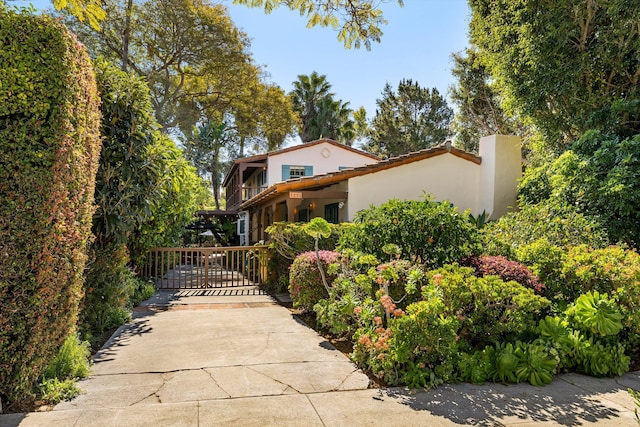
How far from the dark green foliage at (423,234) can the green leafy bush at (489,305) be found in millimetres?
1088

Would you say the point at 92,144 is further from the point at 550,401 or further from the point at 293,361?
the point at 550,401

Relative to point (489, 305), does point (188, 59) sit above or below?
above

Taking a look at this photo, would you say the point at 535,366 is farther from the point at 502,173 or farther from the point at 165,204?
the point at 502,173

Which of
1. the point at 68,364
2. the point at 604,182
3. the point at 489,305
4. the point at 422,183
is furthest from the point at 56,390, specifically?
the point at 422,183

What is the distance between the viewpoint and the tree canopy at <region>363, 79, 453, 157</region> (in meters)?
30.1

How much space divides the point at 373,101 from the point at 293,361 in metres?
30.3

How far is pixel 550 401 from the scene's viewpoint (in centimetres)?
372

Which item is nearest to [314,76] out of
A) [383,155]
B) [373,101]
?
[373,101]

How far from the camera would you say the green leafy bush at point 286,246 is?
916cm

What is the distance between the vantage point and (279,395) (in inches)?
147

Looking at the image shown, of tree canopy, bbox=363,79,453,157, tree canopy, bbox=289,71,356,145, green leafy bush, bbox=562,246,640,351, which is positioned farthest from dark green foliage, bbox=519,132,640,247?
tree canopy, bbox=289,71,356,145

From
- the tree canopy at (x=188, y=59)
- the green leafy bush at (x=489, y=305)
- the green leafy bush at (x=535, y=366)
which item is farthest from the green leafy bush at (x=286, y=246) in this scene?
the tree canopy at (x=188, y=59)

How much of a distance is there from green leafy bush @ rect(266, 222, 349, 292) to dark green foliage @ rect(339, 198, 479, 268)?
10.2ft

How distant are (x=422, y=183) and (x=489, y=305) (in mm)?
7713
